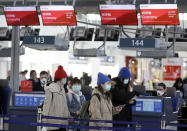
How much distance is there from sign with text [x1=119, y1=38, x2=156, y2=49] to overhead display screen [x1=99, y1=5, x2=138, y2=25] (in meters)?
0.56

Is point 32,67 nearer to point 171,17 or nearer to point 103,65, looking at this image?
point 103,65

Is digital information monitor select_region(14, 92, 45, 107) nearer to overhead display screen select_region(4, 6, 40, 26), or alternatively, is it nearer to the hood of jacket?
overhead display screen select_region(4, 6, 40, 26)

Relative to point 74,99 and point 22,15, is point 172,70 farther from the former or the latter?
point 74,99

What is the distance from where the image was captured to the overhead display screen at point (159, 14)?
34.5 feet

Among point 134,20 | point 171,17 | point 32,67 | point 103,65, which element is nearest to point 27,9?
point 134,20

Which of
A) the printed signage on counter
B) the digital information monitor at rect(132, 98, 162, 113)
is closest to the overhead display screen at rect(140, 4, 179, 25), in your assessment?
the digital information monitor at rect(132, 98, 162, 113)

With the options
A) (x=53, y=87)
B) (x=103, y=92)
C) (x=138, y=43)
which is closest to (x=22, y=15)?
(x=138, y=43)

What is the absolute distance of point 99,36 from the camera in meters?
16.4

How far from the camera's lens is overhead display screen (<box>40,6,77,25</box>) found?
11188 mm

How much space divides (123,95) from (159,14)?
456 cm

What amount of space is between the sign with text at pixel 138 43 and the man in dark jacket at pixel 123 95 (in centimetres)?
447

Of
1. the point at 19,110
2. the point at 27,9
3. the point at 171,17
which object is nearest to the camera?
the point at 19,110

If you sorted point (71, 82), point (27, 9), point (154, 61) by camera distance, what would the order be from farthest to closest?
point (154, 61) < point (27, 9) < point (71, 82)

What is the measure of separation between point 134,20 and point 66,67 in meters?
17.9
